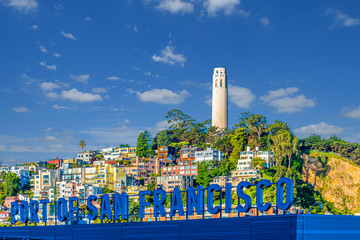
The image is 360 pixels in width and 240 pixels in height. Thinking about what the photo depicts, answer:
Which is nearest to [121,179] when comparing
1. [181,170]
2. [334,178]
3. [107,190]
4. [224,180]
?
[107,190]

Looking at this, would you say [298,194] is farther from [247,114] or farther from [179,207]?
[179,207]

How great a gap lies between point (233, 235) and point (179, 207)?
1058cm

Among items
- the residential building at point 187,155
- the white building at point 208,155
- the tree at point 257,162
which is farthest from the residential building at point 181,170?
the tree at point 257,162

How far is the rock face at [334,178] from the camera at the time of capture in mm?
148125

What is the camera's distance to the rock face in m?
148

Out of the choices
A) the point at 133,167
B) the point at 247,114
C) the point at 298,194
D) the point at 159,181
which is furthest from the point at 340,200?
the point at 133,167

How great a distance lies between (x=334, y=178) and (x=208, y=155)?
1533 inches

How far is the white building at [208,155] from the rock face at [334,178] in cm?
2943

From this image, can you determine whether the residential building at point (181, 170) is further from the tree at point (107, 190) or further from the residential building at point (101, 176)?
the residential building at point (101, 176)

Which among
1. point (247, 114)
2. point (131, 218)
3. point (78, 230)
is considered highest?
point (247, 114)

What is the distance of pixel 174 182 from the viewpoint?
164 metres

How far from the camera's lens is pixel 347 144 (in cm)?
18750

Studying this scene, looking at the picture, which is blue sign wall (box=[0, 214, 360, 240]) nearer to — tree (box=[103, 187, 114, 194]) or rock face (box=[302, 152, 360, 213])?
rock face (box=[302, 152, 360, 213])

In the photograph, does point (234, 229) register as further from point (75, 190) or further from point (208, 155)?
point (75, 190)
